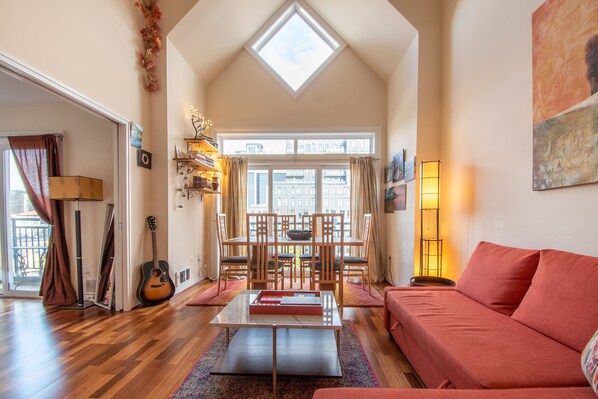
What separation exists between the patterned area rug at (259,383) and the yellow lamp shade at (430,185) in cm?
172

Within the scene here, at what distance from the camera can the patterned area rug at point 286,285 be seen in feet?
9.70

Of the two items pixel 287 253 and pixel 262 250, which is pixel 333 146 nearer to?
pixel 287 253

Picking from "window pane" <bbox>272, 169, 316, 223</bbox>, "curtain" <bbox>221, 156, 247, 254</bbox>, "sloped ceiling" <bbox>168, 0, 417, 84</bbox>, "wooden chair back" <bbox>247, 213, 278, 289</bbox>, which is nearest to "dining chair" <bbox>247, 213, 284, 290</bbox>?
"wooden chair back" <bbox>247, 213, 278, 289</bbox>

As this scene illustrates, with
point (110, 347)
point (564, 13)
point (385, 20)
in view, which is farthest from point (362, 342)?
point (385, 20)

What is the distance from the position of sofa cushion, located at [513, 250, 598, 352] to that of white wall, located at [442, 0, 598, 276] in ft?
0.74

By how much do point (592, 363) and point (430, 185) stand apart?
2.02m

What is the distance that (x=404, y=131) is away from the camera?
11.2 feet

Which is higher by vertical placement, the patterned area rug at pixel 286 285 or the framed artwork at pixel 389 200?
the framed artwork at pixel 389 200

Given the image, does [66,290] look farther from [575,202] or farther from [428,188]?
[575,202]

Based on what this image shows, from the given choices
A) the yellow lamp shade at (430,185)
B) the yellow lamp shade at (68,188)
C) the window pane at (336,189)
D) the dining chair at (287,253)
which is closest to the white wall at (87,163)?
the yellow lamp shade at (68,188)

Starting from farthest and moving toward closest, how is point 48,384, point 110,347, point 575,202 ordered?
1. point 110,347
2. point 48,384
3. point 575,202

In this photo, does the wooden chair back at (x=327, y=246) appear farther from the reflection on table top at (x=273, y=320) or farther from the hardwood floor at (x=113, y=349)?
the reflection on table top at (x=273, y=320)

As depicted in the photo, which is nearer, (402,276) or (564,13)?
(564,13)

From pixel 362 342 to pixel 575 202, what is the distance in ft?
5.63
